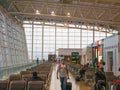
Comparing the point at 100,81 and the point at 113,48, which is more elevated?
the point at 113,48

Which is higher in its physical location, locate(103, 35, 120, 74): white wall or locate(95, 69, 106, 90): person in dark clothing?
locate(103, 35, 120, 74): white wall

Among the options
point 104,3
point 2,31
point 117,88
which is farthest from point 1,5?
point 117,88

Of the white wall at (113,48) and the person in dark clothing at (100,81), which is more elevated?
the white wall at (113,48)

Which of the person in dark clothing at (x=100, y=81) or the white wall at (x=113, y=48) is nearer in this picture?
the person in dark clothing at (x=100, y=81)

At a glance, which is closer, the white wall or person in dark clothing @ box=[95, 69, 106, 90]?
person in dark clothing @ box=[95, 69, 106, 90]

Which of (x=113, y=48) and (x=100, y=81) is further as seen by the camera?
(x=113, y=48)

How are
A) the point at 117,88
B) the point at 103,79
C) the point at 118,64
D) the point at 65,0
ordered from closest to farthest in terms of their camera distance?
the point at 117,88 → the point at 103,79 → the point at 118,64 → the point at 65,0

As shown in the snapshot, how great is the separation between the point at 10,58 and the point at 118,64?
1741 centimetres

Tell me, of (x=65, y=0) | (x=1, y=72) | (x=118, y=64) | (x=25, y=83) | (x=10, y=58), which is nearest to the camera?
(x=25, y=83)

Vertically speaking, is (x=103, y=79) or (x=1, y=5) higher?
(x=1, y=5)

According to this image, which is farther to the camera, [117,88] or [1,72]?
[1,72]

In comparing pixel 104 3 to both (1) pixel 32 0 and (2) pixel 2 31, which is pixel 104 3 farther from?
(2) pixel 2 31

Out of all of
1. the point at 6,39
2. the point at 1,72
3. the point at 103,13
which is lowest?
the point at 1,72

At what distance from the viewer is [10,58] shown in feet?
118
